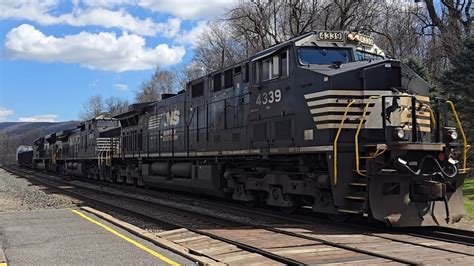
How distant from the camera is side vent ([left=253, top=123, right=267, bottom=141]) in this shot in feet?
36.5

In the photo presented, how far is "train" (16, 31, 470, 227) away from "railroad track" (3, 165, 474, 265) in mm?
563

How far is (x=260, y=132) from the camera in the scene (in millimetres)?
11328

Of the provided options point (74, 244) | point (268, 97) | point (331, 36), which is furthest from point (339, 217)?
point (74, 244)

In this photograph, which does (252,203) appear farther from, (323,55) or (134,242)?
(134,242)

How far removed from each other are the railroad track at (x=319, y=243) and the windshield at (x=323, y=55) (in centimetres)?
337

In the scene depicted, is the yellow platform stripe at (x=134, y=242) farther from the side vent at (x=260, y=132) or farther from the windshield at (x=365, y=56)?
the windshield at (x=365, y=56)

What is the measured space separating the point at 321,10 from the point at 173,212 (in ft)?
79.7

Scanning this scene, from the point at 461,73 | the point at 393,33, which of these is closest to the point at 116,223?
the point at 461,73

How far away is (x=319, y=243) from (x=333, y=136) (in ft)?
7.93

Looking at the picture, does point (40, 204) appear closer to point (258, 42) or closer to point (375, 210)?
point (375, 210)

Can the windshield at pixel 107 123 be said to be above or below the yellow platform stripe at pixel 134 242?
above

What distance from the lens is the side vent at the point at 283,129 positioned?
1022 centimetres

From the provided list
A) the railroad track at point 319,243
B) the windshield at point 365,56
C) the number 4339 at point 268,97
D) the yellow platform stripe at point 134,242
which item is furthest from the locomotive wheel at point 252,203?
the windshield at point 365,56

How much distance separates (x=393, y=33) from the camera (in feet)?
109
